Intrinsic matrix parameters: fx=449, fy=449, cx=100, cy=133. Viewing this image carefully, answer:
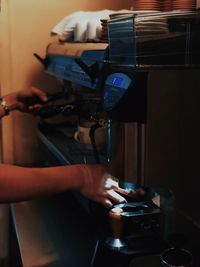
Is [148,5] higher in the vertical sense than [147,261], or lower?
higher

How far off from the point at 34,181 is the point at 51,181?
0.11 feet

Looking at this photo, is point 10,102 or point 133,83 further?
point 10,102

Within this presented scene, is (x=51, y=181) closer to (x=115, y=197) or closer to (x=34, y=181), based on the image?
(x=34, y=181)

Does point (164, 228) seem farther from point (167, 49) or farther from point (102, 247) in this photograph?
point (167, 49)

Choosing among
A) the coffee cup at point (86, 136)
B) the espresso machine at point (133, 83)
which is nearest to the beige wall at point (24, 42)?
the coffee cup at point (86, 136)

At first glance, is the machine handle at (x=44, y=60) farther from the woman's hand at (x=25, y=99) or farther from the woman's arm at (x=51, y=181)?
the woman's arm at (x=51, y=181)

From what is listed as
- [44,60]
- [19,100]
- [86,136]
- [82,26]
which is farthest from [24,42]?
[86,136]

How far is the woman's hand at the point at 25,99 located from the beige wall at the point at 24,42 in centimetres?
15

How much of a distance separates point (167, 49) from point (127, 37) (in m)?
0.08

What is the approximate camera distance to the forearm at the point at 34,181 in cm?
81

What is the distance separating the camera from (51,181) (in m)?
0.84

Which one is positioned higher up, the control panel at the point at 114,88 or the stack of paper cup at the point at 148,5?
the stack of paper cup at the point at 148,5

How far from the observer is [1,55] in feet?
5.68

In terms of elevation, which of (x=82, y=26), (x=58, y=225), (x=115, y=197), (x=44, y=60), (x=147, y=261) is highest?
(x=82, y=26)
